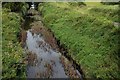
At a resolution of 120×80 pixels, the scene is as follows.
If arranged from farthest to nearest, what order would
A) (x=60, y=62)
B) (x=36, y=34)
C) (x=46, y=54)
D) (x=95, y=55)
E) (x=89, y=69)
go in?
(x=36, y=34)
(x=46, y=54)
(x=60, y=62)
(x=95, y=55)
(x=89, y=69)

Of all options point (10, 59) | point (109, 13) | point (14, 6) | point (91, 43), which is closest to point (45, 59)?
point (91, 43)

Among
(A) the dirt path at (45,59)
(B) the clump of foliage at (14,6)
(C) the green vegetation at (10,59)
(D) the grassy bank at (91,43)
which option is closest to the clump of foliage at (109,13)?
(D) the grassy bank at (91,43)

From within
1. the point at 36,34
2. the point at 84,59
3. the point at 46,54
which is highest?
the point at 84,59

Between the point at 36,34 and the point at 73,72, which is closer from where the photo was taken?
the point at 73,72

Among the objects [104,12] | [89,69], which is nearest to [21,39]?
[89,69]

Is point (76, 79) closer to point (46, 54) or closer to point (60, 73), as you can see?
point (60, 73)

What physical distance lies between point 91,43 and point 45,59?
18.7 ft

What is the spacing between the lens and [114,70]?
20250mm

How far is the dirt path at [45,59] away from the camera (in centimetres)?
2219

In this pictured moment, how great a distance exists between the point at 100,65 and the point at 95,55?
202 centimetres

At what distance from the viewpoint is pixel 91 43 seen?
26.4m

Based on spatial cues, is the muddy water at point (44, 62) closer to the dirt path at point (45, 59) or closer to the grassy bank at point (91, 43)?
the dirt path at point (45, 59)

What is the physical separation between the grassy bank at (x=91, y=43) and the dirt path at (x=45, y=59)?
3.93ft

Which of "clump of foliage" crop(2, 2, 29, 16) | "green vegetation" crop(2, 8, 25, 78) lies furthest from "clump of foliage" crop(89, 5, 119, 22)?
"green vegetation" crop(2, 8, 25, 78)
